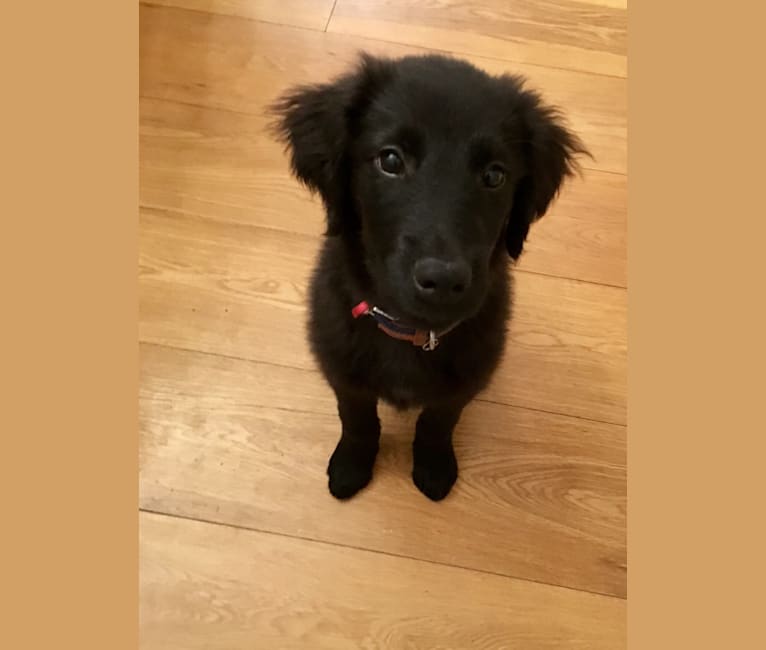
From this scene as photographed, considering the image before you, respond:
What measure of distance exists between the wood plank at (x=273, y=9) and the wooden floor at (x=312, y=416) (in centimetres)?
2

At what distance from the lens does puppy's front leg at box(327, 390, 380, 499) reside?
1.72 meters

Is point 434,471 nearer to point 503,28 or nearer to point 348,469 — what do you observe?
point 348,469

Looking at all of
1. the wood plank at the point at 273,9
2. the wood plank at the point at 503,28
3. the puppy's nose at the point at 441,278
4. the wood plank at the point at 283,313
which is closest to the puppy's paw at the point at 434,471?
the wood plank at the point at 283,313

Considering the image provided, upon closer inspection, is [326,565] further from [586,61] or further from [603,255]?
[586,61]

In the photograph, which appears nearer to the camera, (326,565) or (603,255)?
(326,565)

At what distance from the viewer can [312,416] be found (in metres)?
1.90

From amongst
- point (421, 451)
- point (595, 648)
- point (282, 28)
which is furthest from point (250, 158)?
point (595, 648)

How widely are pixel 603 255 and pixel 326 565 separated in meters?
1.11

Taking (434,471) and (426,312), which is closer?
(426,312)

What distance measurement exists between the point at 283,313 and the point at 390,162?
Answer: 2.61 feet

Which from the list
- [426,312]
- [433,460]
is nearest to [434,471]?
[433,460]

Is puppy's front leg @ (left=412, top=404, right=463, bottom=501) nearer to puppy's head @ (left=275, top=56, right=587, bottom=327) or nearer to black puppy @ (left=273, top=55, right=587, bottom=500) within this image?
black puppy @ (left=273, top=55, right=587, bottom=500)

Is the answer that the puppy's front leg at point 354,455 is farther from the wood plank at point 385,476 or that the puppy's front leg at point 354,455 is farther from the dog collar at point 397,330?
the dog collar at point 397,330

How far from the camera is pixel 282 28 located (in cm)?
250
